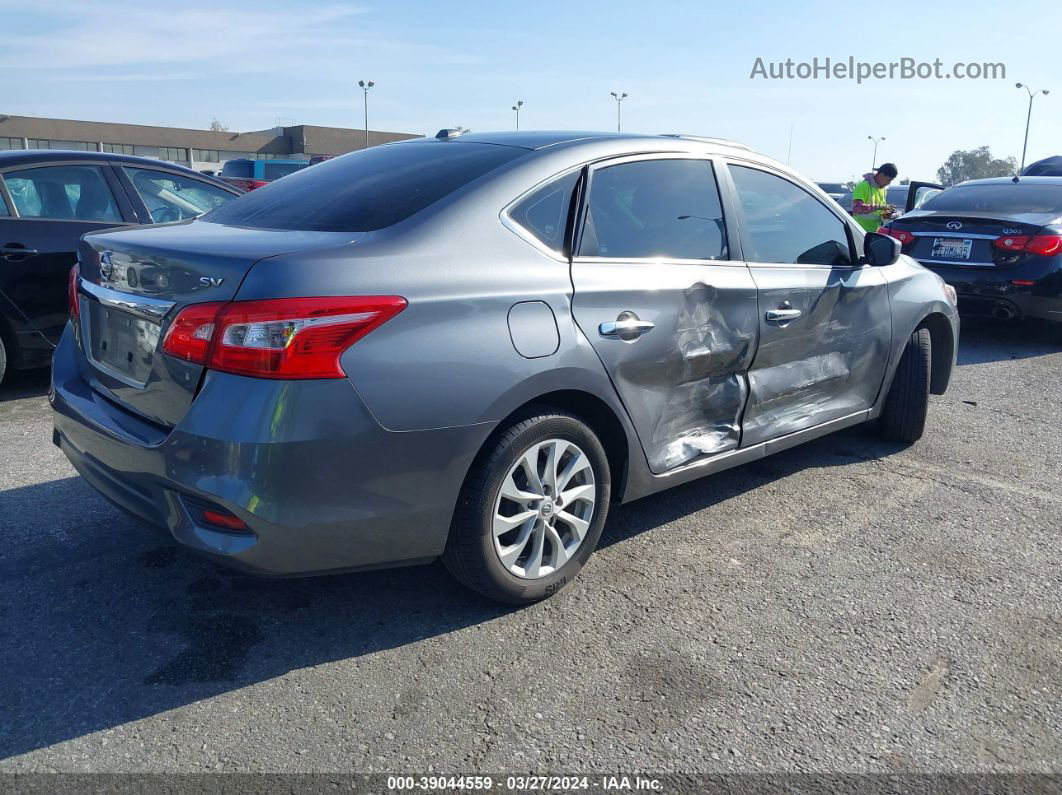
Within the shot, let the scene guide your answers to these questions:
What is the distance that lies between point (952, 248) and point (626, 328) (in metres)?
6.17

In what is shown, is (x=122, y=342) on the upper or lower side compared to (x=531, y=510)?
upper

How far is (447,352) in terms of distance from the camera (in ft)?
8.86

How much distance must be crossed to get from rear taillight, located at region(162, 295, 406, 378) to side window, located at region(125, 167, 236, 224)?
4.05 meters

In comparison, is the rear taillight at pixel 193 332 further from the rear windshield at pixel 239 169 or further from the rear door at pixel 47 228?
the rear windshield at pixel 239 169

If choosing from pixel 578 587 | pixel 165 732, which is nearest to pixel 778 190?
pixel 578 587

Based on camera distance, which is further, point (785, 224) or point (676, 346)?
point (785, 224)

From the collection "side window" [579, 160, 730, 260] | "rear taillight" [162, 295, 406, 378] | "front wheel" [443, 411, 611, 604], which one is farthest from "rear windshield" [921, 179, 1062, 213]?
"rear taillight" [162, 295, 406, 378]

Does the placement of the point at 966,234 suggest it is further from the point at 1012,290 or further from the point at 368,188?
the point at 368,188

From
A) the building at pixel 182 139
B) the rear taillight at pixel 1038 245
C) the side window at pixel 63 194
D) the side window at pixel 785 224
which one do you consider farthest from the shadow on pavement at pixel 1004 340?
the building at pixel 182 139

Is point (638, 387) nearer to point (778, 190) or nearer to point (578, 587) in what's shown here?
point (578, 587)

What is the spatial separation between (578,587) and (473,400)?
990 millimetres

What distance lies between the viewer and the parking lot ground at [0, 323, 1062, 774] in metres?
2.43

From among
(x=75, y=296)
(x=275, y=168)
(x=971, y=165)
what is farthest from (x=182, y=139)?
(x=971, y=165)

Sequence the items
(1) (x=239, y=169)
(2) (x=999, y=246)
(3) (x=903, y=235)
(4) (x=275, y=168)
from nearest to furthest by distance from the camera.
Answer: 1. (2) (x=999, y=246)
2. (3) (x=903, y=235)
3. (1) (x=239, y=169)
4. (4) (x=275, y=168)
